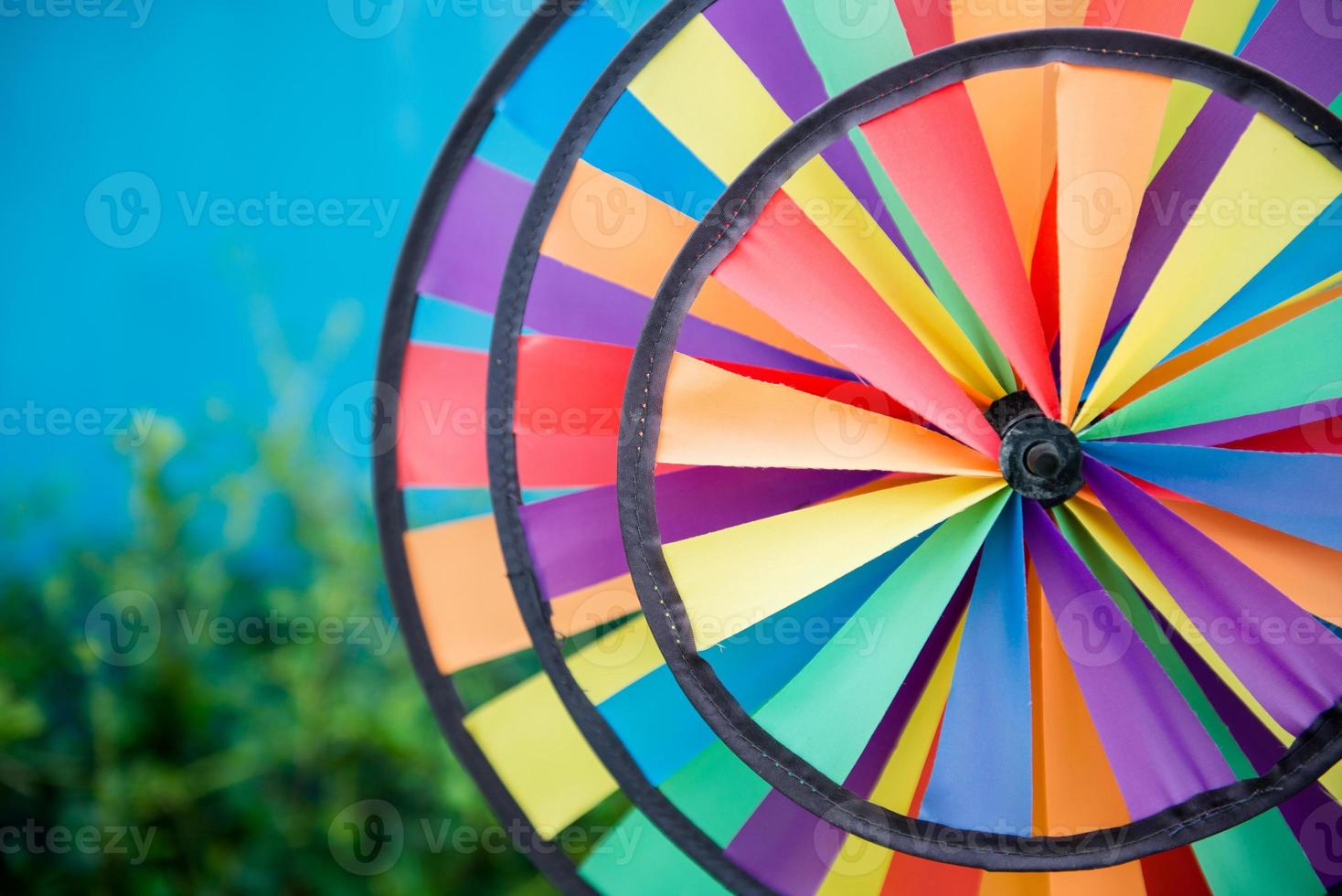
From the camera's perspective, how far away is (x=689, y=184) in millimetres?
704

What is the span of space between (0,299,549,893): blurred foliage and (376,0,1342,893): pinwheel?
2.63ft

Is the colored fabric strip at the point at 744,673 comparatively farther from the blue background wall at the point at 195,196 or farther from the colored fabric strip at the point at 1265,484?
the blue background wall at the point at 195,196

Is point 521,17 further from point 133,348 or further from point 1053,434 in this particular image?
point 1053,434

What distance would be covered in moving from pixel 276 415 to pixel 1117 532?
1236 mm

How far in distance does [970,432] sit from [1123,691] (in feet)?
0.62

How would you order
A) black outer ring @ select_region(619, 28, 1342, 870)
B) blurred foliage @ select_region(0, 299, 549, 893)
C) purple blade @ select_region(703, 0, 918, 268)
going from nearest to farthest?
1. black outer ring @ select_region(619, 28, 1342, 870)
2. purple blade @ select_region(703, 0, 918, 268)
3. blurred foliage @ select_region(0, 299, 549, 893)

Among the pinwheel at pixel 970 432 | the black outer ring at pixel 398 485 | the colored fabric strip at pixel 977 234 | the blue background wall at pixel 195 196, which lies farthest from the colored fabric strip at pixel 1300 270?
the blue background wall at pixel 195 196

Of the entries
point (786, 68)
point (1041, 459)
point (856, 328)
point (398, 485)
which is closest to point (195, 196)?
point (398, 485)

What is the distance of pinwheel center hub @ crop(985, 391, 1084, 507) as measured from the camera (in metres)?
0.56

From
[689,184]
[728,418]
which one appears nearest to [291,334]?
[689,184]

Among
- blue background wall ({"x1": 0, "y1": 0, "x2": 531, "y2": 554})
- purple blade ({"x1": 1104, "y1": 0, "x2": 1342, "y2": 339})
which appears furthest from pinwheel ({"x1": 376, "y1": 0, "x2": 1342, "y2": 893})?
blue background wall ({"x1": 0, "y1": 0, "x2": 531, "y2": 554})

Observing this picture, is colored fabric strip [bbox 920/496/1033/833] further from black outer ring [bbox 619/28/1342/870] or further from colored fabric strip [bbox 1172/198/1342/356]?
colored fabric strip [bbox 1172/198/1342/356]

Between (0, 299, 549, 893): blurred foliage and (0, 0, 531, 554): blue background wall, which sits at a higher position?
(0, 0, 531, 554): blue background wall

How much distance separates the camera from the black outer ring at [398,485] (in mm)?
723
